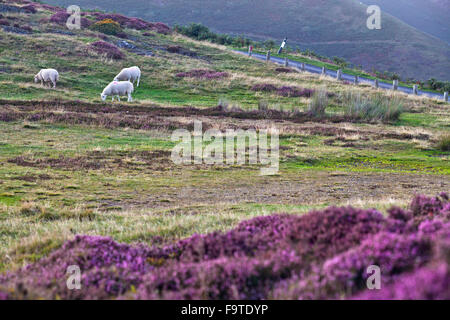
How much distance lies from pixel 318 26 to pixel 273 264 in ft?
473

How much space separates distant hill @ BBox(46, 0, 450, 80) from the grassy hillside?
8297 cm

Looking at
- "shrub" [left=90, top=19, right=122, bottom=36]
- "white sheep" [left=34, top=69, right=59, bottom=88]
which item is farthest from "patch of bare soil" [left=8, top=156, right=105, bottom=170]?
"shrub" [left=90, top=19, right=122, bottom=36]

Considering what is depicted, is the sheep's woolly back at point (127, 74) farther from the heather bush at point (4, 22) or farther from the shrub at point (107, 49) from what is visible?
the heather bush at point (4, 22)

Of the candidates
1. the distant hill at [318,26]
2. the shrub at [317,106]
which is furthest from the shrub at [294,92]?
the distant hill at [318,26]

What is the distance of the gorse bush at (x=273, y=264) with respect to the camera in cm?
372

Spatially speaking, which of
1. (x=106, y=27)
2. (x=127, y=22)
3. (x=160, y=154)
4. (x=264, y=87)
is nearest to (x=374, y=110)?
(x=264, y=87)

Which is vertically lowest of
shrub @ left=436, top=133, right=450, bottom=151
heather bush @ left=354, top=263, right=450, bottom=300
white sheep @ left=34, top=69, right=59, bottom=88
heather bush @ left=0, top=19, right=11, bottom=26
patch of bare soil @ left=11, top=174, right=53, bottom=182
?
patch of bare soil @ left=11, top=174, right=53, bottom=182

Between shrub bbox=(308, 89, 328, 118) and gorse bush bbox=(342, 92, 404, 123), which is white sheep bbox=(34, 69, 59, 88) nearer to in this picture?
shrub bbox=(308, 89, 328, 118)

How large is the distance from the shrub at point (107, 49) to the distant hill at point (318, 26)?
84.5 meters

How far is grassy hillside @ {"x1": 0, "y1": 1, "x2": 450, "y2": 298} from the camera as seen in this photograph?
25.5ft

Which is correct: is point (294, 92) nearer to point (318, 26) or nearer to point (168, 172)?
point (168, 172)

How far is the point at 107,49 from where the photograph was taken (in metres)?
42.4

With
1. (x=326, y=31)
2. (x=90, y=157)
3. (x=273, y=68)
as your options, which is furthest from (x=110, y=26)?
(x=326, y=31)
